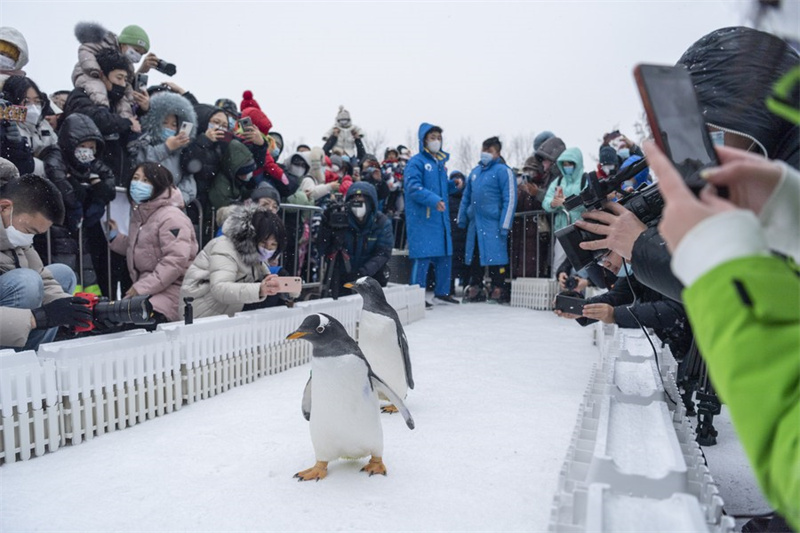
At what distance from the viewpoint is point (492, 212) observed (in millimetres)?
9086

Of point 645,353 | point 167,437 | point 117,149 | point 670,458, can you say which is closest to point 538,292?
point 645,353

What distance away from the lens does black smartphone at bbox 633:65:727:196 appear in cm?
101

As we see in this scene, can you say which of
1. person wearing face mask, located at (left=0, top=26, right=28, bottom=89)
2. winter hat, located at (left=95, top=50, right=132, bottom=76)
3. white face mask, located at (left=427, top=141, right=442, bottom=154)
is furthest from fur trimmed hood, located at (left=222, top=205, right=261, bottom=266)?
white face mask, located at (left=427, top=141, right=442, bottom=154)

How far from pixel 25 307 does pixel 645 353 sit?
138 inches

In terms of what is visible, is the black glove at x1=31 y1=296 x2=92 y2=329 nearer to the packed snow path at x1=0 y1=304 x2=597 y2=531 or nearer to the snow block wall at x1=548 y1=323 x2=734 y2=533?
the packed snow path at x1=0 y1=304 x2=597 y2=531

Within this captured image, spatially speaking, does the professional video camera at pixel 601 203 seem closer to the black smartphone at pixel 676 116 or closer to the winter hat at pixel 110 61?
the black smartphone at pixel 676 116

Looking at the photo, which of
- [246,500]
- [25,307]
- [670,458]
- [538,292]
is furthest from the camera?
[538,292]

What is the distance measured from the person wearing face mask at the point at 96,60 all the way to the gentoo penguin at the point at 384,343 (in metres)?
3.45

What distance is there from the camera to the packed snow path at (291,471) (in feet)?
7.43

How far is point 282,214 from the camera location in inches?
282

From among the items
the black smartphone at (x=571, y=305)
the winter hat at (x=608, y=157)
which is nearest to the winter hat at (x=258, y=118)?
the winter hat at (x=608, y=157)

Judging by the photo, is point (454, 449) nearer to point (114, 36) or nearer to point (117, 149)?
point (117, 149)

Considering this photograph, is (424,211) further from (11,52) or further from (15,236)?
(15,236)

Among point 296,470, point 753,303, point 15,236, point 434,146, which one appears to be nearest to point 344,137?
point 434,146
